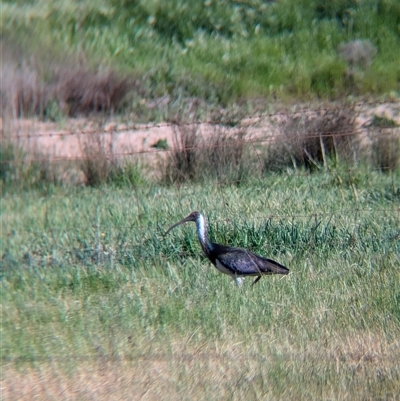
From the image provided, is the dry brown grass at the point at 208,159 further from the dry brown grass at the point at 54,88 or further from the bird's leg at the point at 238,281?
the dry brown grass at the point at 54,88

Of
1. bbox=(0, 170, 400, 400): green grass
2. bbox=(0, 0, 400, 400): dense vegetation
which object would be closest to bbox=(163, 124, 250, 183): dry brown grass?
bbox=(0, 0, 400, 400): dense vegetation

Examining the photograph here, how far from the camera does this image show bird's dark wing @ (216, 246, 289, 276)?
5.76 meters

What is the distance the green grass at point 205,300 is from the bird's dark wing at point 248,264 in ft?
0.41

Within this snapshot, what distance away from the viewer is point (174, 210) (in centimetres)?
738

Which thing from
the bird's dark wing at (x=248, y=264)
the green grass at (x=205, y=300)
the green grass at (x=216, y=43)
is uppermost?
the bird's dark wing at (x=248, y=264)

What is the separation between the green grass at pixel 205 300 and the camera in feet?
15.2

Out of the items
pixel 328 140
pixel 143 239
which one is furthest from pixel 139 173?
pixel 143 239

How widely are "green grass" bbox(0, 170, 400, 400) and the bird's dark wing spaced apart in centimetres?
12

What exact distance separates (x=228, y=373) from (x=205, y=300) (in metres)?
1.06

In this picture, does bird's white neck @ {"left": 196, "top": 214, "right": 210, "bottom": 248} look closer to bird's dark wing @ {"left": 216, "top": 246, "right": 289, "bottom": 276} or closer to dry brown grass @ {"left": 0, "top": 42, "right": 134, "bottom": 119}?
bird's dark wing @ {"left": 216, "top": 246, "right": 289, "bottom": 276}

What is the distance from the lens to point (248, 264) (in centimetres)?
580

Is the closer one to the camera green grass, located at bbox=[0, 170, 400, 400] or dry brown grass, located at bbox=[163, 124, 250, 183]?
green grass, located at bbox=[0, 170, 400, 400]

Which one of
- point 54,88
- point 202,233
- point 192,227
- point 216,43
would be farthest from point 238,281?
point 216,43

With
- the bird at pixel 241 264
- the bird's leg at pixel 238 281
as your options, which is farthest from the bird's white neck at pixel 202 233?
the bird's leg at pixel 238 281
